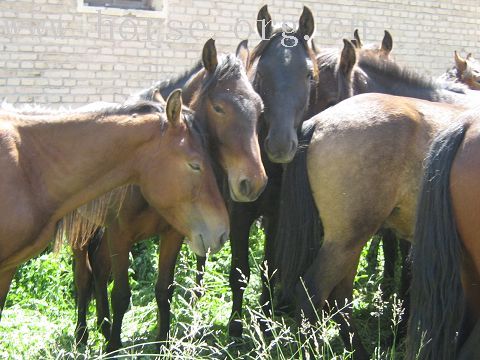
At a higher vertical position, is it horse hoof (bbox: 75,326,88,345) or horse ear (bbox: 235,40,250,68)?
horse ear (bbox: 235,40,250,68)

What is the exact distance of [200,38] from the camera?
10.9 m

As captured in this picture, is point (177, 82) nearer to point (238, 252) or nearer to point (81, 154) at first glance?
point (238, 252)

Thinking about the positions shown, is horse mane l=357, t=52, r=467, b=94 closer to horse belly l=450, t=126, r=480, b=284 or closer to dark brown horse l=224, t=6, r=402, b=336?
dark brown horse l=224, t=6, r=402, b=336

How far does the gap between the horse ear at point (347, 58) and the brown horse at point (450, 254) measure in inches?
83.8

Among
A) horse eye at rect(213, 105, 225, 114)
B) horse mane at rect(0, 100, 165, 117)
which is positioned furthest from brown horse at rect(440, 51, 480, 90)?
horse mane at rect(0, 100, 165, 117)

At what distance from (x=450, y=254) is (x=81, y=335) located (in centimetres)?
304

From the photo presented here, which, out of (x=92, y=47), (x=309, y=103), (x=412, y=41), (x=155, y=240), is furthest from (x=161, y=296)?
(x=412, y=41)

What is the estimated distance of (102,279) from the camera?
5.19m

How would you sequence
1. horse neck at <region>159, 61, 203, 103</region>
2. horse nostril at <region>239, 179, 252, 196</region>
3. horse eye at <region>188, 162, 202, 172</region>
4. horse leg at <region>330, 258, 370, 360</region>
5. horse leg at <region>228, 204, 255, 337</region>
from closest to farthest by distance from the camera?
horse eye at <region>188, 162, 202, 172</region> < horse nostril at <region>239, 179, 252, 196</region> < horse leg at <region>330, 258, 370, 360</region> < horse neck at <region>159, 61, 203, 103</region> < horse leg at <region>228, 204, 255, 337</region>

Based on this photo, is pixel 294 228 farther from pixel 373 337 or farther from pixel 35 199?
pixel 35 199

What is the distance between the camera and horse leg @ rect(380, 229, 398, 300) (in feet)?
19.1

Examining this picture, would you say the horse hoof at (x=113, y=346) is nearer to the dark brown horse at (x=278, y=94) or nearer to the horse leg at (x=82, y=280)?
the horse leg at (x=82, y=280)

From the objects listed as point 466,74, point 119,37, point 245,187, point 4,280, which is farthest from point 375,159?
point 119,37

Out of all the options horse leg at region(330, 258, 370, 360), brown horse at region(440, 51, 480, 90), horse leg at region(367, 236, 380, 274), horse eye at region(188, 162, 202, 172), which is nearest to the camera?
horse eye at region(188, 162, 202, 172)
